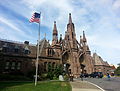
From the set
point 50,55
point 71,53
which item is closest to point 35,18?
point 50,55

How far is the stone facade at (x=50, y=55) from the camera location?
38.0 meters

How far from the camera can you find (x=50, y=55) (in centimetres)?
4528

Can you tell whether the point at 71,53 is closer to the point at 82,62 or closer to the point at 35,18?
the point at 82,62

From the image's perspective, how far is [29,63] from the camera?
1585 inches

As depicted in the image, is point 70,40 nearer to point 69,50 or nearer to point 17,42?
point 69,50

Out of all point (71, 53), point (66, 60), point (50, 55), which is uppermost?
point (71, 53)

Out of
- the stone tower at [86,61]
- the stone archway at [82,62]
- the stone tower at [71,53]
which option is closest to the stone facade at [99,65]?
the stone tower at [86,61]

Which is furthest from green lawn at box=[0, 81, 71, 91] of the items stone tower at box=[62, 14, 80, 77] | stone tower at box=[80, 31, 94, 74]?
stone tower at box=[80, 31, 94, 74]

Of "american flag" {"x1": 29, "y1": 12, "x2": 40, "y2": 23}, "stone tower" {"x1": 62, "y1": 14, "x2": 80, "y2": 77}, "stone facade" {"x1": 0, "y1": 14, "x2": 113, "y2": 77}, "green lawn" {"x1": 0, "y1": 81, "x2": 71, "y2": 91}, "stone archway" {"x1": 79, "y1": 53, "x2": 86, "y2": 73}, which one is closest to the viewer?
"green lawn" {"x1": 0, "y1": 81, "x2": 71, "y2": 91}

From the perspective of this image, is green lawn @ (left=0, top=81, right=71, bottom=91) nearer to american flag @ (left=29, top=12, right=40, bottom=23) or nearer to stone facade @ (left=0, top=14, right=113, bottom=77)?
american flag @ (left=29, top=12, right=40, bottom=23)

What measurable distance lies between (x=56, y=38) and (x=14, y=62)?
2136 cm

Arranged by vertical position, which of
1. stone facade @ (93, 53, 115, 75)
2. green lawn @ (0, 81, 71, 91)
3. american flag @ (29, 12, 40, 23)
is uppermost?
american flag @ (29, 12, 40, 23)

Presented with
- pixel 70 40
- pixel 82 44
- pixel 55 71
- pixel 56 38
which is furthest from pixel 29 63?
pixel 82 44

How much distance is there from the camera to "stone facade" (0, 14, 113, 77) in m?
38.0
